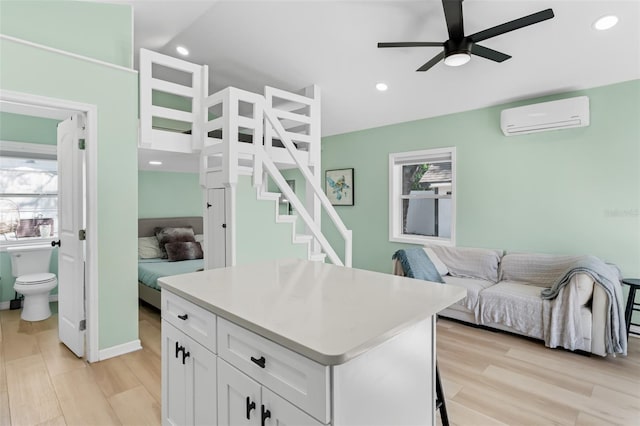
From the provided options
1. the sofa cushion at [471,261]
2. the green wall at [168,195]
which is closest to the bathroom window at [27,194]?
the green wall at [168,195]

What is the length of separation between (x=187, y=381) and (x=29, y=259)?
11.8ft

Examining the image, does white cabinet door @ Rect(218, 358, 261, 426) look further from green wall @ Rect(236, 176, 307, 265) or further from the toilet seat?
the toilet seat

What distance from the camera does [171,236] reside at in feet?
15.3

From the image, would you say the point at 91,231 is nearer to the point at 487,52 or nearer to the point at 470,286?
the point at 487,52

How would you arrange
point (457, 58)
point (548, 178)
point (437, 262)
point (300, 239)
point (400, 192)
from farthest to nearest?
point (400, 192)
point (437, 262)
point (548, 178)
point (300, 239)
point (457, 58)

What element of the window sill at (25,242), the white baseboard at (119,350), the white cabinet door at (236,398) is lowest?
the white baseboard at (119,350)

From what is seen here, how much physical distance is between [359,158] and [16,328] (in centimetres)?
467

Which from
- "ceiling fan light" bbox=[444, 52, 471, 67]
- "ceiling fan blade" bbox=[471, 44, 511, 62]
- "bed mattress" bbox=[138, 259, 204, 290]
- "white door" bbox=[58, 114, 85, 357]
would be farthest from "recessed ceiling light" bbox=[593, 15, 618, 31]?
"bed mattress" bbox=[138, 259, 204, 290]

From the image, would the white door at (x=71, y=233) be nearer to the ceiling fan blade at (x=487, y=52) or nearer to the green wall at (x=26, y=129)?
the green wall at (x=26, y=129)

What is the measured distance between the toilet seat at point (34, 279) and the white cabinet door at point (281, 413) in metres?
3.63

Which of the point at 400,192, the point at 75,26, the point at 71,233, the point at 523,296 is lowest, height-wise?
the point at 523,296

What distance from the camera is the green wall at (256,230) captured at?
9.29ft

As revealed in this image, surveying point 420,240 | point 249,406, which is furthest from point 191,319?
point 420,240

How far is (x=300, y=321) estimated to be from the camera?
1005mm
